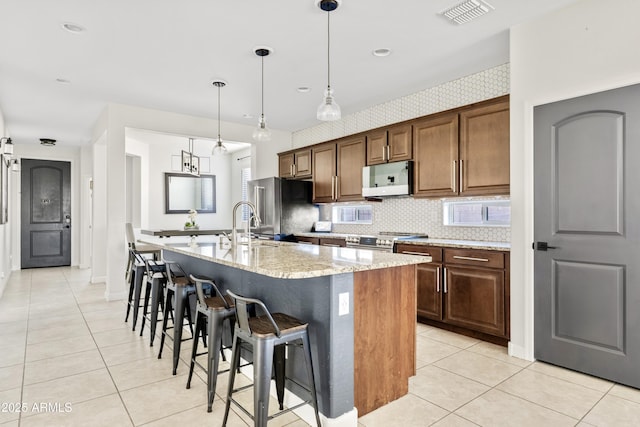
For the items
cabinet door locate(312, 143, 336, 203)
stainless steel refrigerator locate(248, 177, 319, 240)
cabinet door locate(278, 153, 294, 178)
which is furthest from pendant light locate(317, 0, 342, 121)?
cabinet door locate(278, 153, 294, 178)

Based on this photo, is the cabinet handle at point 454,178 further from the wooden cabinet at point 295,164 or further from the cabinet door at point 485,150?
the wooden cabinet at point 295,164

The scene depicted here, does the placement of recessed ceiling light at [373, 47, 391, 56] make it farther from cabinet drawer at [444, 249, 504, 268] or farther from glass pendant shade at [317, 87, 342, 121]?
cabinet drawer at [444, 249, 504, 268]

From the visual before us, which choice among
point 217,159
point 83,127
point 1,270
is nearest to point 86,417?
point 1,270

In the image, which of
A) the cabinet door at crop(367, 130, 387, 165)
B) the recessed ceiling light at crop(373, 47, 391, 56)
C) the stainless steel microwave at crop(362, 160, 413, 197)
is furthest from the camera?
the cabinet door at crop(367, 130, 387, 165)

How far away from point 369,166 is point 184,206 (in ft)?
18.6

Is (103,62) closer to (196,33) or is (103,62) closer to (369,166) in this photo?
(196,33)

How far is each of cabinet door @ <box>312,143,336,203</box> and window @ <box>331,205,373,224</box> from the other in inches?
15.4

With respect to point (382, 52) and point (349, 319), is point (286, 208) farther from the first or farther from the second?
point (349, 319)

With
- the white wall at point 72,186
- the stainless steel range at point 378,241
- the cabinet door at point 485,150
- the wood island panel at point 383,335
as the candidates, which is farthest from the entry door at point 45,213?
the wood island panel at point 383,335

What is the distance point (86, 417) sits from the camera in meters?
2.19

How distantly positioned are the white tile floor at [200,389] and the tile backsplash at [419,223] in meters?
1.16

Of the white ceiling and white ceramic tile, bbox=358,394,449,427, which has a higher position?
the white ceiling

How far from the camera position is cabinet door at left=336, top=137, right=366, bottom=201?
5.18 meters

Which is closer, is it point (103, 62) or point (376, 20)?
point (376, 20)
